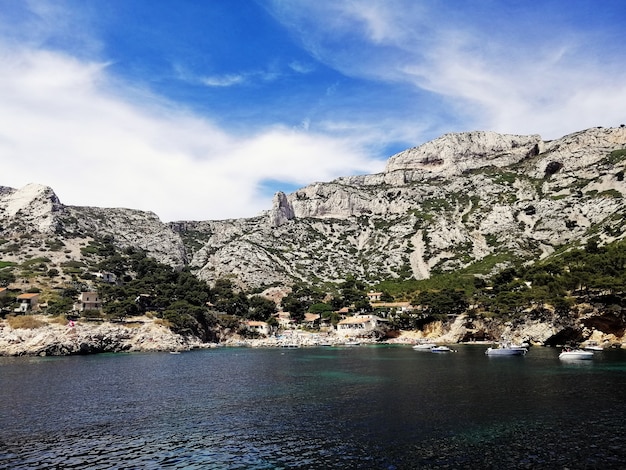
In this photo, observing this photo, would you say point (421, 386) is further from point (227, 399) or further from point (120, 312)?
point (120, 312)

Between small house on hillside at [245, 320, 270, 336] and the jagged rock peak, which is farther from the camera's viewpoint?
the jagged rock peak

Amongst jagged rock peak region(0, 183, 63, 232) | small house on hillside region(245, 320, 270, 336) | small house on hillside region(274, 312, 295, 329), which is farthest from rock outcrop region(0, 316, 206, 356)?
jagged rock peak region(0, 183, 63, 232)

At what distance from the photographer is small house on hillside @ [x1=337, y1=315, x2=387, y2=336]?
132875mm

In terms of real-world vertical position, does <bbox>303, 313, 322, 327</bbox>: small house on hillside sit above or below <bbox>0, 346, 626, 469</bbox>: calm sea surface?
above

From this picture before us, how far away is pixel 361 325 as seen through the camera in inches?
5295

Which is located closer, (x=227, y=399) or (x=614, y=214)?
(x=227, y=399)

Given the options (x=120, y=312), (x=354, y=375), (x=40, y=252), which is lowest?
(x=354, y=375)

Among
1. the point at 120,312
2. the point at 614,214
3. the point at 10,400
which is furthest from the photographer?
the point at 614,214

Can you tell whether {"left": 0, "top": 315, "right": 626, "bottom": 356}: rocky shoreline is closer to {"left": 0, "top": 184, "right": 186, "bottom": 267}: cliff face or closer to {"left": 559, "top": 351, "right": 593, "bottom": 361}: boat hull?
{"left": 559, "top": 351, "right": 593, "bottom": 361}: boat hull

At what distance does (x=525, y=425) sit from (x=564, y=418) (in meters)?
4.23

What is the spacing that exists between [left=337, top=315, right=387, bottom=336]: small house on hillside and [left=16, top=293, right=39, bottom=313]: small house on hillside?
87.6 meters

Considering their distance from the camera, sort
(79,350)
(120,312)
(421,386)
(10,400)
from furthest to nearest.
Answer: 1. (120,312)
2. (79,350)
3. (421,386)
4. (10,400)

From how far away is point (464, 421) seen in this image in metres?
32.1

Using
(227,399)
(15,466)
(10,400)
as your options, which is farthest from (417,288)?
(15,466)
